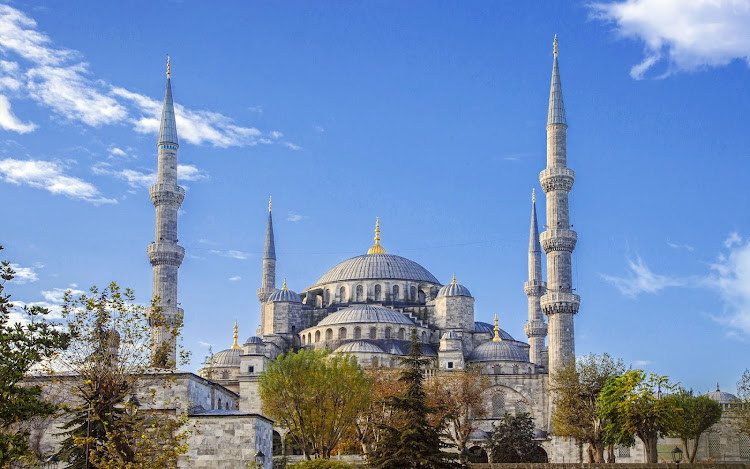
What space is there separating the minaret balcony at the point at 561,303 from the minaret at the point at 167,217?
58.1 ft

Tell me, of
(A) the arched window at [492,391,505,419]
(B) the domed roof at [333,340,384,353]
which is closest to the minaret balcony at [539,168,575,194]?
(A) the arched window at [492,391,505,419]

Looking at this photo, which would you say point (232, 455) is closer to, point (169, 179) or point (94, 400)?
point (94, 400)

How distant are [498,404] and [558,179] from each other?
1197cm

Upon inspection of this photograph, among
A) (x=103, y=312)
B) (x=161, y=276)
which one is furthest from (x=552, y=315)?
(x=103, y=312)

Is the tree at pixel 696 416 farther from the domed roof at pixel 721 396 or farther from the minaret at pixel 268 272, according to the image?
the minaret at pixel 268 272

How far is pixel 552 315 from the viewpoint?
48.2m

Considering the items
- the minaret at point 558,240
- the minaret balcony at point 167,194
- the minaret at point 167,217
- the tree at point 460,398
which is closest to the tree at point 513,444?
the tree at point 460,398

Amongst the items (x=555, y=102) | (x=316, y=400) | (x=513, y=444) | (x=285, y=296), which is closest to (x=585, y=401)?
(x=513, y=444)

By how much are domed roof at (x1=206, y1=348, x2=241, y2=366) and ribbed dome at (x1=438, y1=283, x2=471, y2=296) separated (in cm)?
1219

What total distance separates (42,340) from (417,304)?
46.0m

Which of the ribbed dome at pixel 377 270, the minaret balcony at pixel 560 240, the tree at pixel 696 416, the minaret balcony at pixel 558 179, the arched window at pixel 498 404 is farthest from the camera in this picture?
the ribbed dome at pixel 377 270

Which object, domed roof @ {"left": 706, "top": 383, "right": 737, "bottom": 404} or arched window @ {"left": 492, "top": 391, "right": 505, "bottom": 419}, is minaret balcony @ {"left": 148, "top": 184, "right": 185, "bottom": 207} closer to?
arched window @ {"left": 492, "top": 391, "right": 505, "bottom": 419}

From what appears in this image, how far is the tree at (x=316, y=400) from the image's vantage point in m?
34.2

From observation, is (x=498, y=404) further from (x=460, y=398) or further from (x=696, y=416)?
(x=696, y=416)
